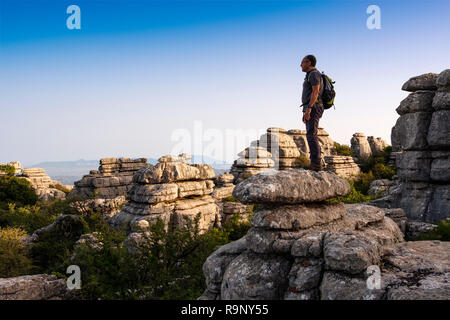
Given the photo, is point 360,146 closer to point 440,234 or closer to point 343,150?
point 343,150

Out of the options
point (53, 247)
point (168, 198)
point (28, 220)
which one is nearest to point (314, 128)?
point (168, 198)

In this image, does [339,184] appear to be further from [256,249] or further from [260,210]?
[256,249]

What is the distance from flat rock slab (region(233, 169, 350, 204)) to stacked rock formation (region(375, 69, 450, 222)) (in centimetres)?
1100

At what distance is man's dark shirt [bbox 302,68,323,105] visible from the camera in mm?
7055

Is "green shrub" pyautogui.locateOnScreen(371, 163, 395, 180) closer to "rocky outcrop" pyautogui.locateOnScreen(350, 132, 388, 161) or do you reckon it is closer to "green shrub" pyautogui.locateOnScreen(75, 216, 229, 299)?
"rocky outcrop" pyautogui.locateOnScreen(350, 132, 388, 161)

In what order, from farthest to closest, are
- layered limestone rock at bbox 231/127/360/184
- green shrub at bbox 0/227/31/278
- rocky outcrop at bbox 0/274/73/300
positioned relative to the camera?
1. layered limestone rock at bbox 231/127/360/184
2. green shrub at bbox 0/227/31/278
3. rocky outcrop at bbox 0/274/73/300

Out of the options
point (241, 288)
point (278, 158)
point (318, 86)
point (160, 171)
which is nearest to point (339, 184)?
point (318, 86)

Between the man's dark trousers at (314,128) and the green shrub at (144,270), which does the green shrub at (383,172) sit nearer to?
the man's dark trousers at (314,128)

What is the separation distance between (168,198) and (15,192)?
3085 cm

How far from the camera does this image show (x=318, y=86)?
7.00m

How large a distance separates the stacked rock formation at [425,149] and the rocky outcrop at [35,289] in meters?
15.5

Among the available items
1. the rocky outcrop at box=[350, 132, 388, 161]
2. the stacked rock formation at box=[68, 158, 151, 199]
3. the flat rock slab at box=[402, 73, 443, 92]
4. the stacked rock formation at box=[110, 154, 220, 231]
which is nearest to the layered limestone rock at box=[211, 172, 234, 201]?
the stacked rock formation at box=[110, 154, 220, 231]

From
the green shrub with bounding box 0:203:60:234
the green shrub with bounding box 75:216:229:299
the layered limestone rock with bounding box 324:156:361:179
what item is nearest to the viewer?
the green shrub with bounding box 75:216:229:299

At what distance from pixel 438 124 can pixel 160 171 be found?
14.4 metres
